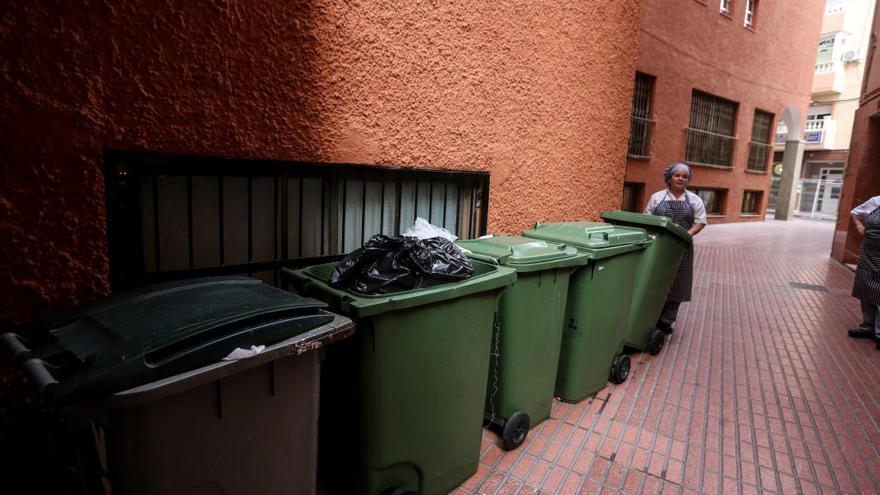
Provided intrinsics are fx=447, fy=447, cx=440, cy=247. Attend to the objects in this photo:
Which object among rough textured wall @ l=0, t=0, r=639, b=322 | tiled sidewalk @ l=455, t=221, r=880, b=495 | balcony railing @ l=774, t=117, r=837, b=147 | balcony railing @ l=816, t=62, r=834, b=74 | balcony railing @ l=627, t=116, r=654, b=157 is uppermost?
balcony railing @ l=816, t=62, r=834, b=74

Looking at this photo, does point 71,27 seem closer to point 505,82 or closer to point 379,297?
point 379,297

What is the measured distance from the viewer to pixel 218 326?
1.41m

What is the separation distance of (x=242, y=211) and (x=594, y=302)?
2526 millimetres

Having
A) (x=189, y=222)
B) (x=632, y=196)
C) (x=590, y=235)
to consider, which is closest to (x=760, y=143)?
(x=632, y=196)

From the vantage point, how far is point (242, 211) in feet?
9.82

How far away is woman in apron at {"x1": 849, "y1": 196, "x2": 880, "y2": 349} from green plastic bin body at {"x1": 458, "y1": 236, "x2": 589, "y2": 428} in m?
4.29

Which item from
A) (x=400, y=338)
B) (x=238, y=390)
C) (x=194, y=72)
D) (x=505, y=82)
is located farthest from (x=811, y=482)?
(x=194, y=72)

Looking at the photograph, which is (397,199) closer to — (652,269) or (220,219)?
(220,219)

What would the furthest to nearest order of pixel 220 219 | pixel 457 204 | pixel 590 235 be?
pixel 457 204 < pixel 590 235 < pixel 220 219

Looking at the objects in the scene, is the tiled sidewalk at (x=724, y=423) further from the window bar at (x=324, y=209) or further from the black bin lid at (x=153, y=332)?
the window bar at (x=324, y=209)

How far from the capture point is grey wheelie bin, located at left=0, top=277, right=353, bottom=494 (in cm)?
122

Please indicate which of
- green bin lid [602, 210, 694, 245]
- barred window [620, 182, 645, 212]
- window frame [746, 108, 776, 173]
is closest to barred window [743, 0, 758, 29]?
window frame [746, 108, 776, 173]

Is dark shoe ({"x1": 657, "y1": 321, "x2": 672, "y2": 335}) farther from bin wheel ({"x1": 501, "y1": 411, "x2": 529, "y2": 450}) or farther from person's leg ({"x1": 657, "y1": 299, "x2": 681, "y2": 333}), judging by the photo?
bin wheel ({"x1": 501, "y1": 411, "x2": 529, "y2": 450})

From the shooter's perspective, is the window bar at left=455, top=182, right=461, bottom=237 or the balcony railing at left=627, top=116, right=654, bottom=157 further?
the balcony railing at left=627, top=116, right=654, bottom=157
